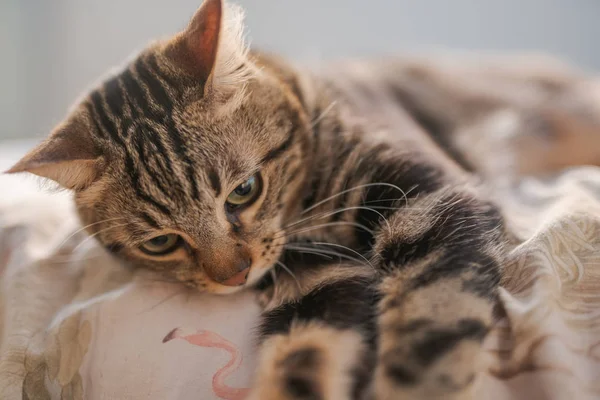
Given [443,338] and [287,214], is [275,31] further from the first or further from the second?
[443,338]

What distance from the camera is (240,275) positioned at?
3.16 ft

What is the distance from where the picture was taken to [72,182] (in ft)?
3.19

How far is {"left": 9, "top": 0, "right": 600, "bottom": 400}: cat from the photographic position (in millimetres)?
809

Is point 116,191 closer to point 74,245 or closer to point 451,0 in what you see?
point 74,245

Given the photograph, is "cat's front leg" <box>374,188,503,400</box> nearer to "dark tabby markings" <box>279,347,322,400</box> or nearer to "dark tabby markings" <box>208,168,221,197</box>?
"dark tabby markings" <box>279,347,322,400</box>

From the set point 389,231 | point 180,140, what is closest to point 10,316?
point 180,140

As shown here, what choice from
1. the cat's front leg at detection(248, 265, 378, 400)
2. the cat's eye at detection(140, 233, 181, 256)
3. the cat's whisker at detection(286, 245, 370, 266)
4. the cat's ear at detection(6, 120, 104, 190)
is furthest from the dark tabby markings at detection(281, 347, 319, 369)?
the cat's ear at detection(6, 120, 104, 190)

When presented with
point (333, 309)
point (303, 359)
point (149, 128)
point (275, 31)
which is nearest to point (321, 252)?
point (333, 309)

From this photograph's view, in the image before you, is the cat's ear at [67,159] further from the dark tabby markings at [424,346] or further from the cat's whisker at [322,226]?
the dark tabby markings at [424,346]

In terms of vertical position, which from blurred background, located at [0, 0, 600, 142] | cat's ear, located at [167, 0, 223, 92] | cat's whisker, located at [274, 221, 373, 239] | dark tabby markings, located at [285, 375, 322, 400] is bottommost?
dark tabby markings, located at [285, 375, 322, 400]

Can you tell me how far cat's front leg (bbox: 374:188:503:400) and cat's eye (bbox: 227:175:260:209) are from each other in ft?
0.86

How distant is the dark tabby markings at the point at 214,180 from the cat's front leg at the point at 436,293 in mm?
316

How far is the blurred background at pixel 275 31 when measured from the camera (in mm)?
2658

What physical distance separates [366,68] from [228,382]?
1220 millimetres
